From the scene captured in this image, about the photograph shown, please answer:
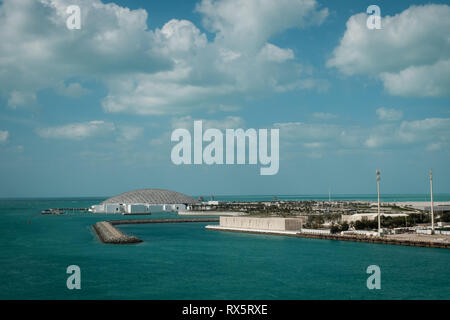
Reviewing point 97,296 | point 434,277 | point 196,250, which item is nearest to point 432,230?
point 434,277

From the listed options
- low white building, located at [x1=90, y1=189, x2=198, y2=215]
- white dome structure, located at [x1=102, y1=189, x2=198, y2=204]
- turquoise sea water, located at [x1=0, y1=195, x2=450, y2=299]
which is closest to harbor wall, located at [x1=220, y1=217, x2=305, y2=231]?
turquoise sea water, located at [x1=0, y1=195, x2=450, y2=299]

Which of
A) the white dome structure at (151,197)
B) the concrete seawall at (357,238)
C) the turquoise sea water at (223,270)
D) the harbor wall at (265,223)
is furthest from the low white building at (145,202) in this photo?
the turquoise sea water at (223,270)

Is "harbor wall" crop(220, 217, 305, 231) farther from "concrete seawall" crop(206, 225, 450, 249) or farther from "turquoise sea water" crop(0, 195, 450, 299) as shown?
"turquoise sea water" crop(0, 195, 450, 299)

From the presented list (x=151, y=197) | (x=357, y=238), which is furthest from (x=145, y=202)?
(x=357, y=238)

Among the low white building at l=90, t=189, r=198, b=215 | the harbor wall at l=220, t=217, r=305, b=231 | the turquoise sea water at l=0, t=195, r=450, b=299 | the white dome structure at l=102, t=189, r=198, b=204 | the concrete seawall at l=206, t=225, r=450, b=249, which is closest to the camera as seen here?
the turquoise sea water at l=0, t=195, r=450, b=299

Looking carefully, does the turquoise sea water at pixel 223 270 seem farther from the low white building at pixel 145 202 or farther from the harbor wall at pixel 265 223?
the low white building at pixel 145 202

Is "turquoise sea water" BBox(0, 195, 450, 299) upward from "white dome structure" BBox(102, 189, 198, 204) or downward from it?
downward

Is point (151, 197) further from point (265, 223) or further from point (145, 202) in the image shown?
point (265, 223)

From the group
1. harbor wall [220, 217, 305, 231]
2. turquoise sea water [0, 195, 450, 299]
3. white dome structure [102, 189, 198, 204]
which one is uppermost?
white dome structure [102, 189, 198, 204]

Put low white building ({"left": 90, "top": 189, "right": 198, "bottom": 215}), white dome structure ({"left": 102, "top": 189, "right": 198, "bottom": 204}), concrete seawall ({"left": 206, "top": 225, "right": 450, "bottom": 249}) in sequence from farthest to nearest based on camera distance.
A: white dome structure ({"left": 102, "top": 189, "right": 198, "bottom": 204}) → low white building ({"left": 90, "top": 189, "right": 198, "bottom": 215}) → concrete seawall ({"left": 206, "top": 225, "right": 450, "bottom": 249})
